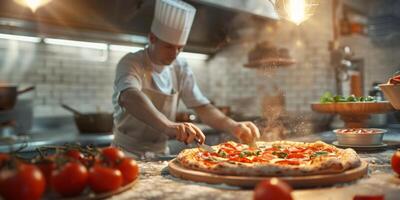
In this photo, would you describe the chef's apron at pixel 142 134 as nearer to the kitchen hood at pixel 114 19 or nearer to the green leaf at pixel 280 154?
the green leaf at pixel 280 154

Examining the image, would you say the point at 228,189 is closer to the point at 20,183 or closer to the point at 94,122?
the point at 20,183

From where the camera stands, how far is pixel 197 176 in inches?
64.3

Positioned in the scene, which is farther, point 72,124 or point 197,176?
point 72,124

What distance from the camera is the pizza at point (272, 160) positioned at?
1569 mm

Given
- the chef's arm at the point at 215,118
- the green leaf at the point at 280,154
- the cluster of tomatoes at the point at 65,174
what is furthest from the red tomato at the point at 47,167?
the chef's arm at the point at 215,118

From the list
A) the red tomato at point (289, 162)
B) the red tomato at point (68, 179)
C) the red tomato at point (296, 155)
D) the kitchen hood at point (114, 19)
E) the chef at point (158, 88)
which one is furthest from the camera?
the kitchen hood at point (114, 19)

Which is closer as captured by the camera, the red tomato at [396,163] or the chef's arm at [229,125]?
the red tomato at [396,163]

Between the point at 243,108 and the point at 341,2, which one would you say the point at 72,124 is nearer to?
the point at 243,108

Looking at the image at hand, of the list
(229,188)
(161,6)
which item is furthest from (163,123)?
(161,6)

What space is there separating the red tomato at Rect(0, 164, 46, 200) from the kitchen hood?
2629 mm

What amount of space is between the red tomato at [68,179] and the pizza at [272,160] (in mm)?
560

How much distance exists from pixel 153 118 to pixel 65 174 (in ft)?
3.77

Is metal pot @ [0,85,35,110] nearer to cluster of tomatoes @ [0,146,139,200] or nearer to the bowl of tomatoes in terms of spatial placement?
cluster of tomatoes @ [0,146,139,200]

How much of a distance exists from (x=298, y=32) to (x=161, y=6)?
2.74m
